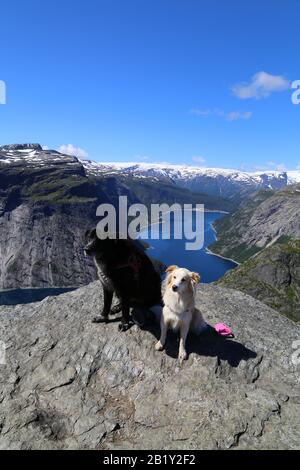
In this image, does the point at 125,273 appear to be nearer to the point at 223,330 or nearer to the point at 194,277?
the point at 194,277

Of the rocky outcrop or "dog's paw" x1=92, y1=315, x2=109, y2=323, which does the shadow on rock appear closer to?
the rocky outcrop

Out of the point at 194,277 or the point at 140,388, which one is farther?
the point at 140,388

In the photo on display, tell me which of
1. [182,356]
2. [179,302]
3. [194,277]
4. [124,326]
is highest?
[194,277]

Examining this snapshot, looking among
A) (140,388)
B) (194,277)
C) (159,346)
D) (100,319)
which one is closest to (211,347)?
(159,346)

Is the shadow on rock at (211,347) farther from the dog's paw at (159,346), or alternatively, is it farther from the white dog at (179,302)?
the white dog at (179,302)

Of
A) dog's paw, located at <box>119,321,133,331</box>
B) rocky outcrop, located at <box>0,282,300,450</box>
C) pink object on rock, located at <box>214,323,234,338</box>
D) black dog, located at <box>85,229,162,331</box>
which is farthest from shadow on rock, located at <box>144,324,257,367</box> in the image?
black dog, located at <box>85,229,162,331</box>

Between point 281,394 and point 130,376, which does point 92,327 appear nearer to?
point 130,376

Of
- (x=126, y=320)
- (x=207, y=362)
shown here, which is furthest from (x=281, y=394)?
(x=126, y=320)
